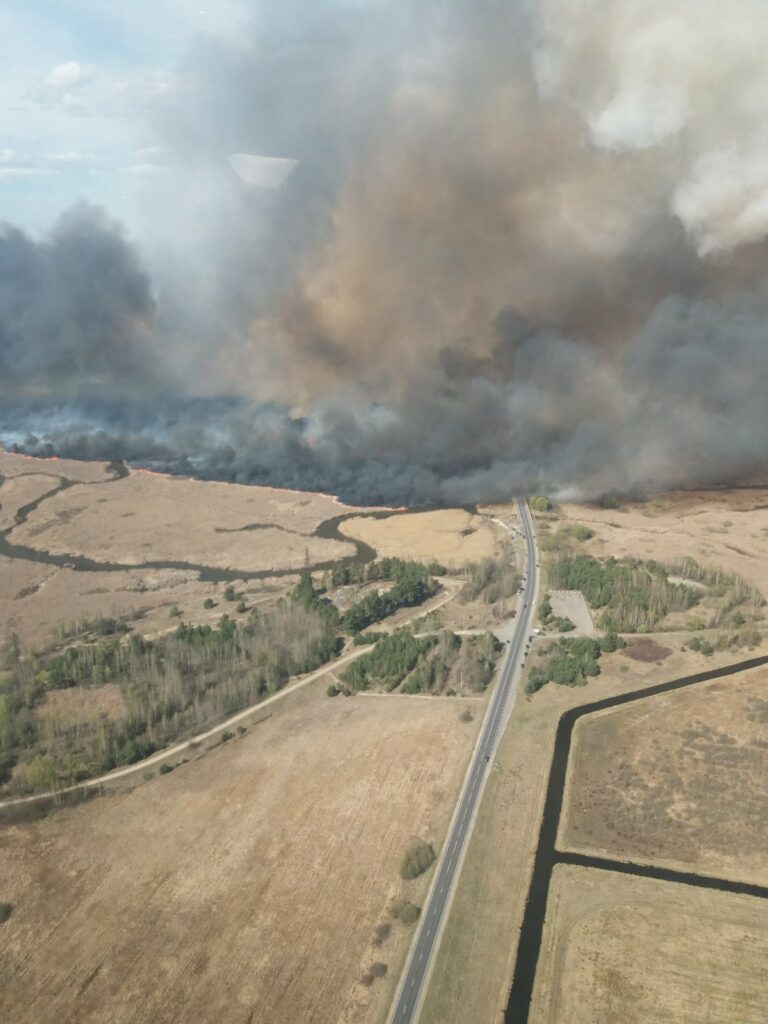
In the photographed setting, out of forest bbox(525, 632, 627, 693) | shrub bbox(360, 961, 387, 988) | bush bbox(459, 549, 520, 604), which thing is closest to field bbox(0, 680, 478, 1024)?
shrub bbox(360, 961, 387, 988)

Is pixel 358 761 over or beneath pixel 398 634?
beneath

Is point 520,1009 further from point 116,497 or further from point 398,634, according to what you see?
point 116,497

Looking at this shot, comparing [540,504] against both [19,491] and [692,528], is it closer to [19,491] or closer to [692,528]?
[692,528]

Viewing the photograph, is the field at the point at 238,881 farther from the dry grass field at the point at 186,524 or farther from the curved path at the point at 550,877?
the dry grass field at the point at 186,524

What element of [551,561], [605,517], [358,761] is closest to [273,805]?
[358,761]

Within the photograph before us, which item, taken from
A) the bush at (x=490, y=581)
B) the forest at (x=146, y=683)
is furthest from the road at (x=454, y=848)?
the forest at (x=146, y=683)

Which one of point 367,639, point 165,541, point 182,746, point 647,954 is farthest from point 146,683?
point 647,954
